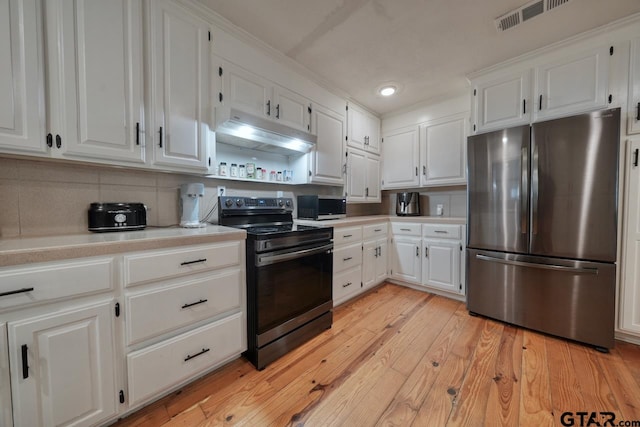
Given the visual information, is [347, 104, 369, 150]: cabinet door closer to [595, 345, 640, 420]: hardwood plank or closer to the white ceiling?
the white ceiling

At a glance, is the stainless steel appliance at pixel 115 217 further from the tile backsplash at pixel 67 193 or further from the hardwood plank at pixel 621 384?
the hardwood plank at pixel 621 384

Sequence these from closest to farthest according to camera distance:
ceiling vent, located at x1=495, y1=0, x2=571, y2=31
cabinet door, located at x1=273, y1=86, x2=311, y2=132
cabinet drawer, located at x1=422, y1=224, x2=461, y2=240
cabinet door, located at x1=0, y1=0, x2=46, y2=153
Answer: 1. cabinet door, located at x1=0, y1=0, x2=46, y2=153
2. ceiling vent, located at x1=495, y1=0, x2=571, y2=31
3. cabinet door, located at x1=273, y1=86, x2=311, y2=132
4. cabinet drawer, located at x1=422, y1=224, x2=461, y2=240

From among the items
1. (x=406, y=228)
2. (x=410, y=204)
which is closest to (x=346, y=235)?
(x=406, y=228)

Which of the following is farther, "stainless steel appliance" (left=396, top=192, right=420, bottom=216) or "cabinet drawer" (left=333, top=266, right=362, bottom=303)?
"stainless steel appliance" (left=396, top=192, right=420, bottom=216)

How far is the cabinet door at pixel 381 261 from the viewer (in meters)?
2.89

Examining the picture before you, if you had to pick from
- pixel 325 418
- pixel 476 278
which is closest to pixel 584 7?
pixel 476 278

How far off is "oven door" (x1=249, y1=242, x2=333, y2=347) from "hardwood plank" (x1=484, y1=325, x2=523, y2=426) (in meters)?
1.18

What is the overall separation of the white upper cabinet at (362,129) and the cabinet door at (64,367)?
2.67m

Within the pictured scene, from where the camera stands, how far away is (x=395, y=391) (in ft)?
4.53

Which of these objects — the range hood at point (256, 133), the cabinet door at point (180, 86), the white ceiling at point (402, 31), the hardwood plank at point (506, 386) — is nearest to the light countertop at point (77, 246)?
the cabinet door at point (180, 86)

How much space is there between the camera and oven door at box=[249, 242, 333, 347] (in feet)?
5.15

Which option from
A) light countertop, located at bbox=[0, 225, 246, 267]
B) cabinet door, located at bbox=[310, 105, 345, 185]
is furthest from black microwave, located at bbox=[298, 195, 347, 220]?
light countertop, located at bbox=[0, 225, 246, 267]

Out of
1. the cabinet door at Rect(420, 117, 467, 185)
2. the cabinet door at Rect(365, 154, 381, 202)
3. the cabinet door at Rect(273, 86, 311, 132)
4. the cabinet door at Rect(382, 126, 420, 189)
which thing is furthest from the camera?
the cabinet door at Rect(365, 154, 381, 202)

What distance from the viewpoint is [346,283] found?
2.41m
